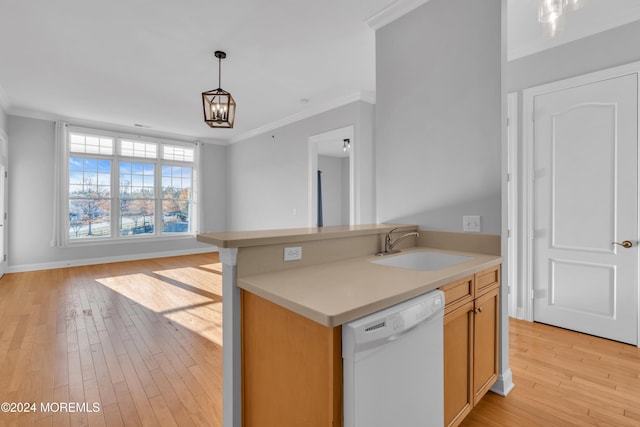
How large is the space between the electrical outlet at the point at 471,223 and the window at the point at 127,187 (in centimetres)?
658

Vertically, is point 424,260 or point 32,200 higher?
point 32,200

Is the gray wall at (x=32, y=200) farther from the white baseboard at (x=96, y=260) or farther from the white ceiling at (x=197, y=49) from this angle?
the white ceiling at (x=197, y=49)

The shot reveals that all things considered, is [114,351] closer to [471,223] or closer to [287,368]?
[287,368]

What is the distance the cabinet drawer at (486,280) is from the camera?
1709 millimetres

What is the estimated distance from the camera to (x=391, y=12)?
2.57 metres

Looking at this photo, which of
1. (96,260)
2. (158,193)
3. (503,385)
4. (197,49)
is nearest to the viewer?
Result: (503,385)

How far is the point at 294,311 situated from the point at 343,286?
26 centimetres

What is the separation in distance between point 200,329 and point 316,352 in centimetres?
230

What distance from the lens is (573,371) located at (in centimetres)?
215

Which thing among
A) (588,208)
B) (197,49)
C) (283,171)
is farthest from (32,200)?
(588,208)

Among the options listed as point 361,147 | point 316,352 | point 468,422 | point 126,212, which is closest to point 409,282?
point 316,352

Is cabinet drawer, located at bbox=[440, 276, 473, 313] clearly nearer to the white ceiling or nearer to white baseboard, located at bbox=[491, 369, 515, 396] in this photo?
white baseboard, located at bbox=[491, 369, 515, 396]

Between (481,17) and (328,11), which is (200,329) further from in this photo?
(481,17)

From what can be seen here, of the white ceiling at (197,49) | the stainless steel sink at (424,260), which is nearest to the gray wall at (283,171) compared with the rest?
the white ceiling at (197,49)
